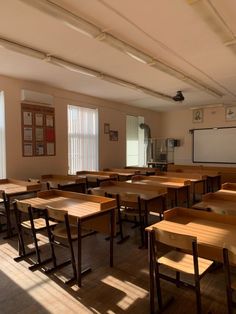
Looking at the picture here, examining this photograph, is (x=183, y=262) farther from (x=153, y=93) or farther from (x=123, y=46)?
(x=153, y=93)

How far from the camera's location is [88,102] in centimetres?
724

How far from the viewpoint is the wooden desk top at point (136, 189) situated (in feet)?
13.1

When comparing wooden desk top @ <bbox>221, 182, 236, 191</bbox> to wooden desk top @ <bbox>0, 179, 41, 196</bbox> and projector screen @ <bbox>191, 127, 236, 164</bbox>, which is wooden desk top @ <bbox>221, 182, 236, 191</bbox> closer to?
wooden desk top @ <bbox>0, 179, 41, 196</bbox>

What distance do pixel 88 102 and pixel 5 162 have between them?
290cm

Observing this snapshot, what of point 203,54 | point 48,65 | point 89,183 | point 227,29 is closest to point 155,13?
point 227,29

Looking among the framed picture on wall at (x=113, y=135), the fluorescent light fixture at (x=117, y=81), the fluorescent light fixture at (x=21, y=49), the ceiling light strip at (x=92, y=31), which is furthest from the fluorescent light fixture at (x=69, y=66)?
the framed picture on wall at (x=113, y=135)

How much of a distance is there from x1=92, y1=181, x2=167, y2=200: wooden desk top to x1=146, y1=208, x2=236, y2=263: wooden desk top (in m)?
1.10

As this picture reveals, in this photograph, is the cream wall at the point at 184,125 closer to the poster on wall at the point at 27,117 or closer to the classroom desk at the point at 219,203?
the poster on wall at the point at 27,117

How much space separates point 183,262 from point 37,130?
181 inches

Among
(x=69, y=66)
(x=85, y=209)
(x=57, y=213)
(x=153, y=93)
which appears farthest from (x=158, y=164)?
(x=57, y=213)

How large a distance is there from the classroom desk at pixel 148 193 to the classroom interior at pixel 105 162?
2cm

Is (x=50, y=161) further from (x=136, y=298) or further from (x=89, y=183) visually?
(x=136, y=298)

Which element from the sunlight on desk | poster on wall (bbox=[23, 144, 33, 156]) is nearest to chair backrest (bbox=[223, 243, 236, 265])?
the sunlight on desk

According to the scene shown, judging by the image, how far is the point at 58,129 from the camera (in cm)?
640
